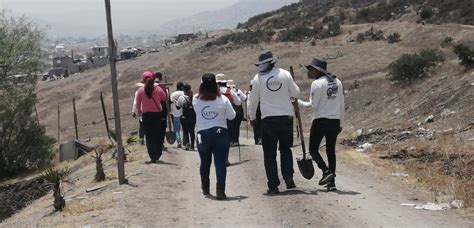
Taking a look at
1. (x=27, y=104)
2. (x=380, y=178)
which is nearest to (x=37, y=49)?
(x=27, y=104)

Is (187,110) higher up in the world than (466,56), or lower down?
lower down

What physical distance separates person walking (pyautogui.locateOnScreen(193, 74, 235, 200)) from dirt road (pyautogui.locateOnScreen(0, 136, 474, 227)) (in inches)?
19.2

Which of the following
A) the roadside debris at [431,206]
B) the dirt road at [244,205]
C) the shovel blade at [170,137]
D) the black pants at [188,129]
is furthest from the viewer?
the shovel blade at [170,137]

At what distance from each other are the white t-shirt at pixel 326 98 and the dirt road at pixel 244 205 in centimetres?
119

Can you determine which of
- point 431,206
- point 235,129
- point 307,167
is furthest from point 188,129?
point 431,206

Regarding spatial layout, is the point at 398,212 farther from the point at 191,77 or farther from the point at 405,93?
the point at 191,77

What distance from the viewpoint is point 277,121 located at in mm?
9602

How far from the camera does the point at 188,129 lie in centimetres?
1653

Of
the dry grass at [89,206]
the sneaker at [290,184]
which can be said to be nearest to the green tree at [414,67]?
the sneaker at [290,184]

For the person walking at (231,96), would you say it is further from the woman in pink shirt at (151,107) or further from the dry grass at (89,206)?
the dry grass at (89,206)

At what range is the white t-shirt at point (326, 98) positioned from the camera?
9828mm

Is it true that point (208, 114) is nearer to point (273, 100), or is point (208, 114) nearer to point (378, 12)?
point (273, 100)

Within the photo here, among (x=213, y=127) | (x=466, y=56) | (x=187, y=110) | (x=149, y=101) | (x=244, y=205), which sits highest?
(x=213, y=127)

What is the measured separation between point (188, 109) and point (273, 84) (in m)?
6.57
